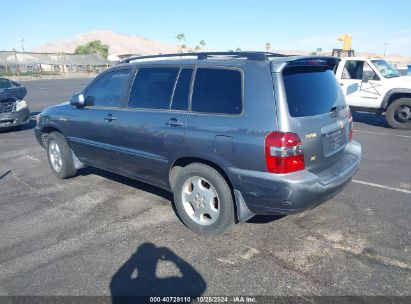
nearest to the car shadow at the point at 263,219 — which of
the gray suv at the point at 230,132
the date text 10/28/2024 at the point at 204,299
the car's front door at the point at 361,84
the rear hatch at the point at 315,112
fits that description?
the gray suv at the point at 230,132

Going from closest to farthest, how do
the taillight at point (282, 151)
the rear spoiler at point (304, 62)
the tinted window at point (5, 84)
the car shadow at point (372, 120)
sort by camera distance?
1. the taillight at point (282, 151)
2. the rear spoiler at point (304, 62)
3. the tinted window at point (5, 84)
4. the car shadow at point (372, 120)

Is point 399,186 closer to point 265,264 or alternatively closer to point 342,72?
point 265,264

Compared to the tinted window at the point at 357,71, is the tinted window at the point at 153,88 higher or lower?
higher

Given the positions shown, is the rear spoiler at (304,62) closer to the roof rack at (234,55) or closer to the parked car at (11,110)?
the roof rack at (234,55)

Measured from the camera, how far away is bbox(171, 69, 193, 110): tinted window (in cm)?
381

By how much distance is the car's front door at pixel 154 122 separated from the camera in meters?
3.84

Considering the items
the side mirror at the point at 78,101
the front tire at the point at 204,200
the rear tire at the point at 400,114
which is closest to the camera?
the front tire at the point at 204,200

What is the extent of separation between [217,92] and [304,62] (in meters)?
0.91

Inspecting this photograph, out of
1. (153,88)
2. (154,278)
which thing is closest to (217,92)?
(153,88)

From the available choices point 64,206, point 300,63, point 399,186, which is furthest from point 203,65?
point 399,186

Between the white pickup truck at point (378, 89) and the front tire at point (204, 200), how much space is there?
24.6 feet

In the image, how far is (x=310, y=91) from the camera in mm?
3553

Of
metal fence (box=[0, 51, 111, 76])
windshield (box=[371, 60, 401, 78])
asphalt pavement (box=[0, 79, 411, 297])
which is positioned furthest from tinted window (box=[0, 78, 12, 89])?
metal fence (box=[0, 51, 111, 76])

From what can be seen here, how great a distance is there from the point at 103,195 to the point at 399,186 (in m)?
4.35
